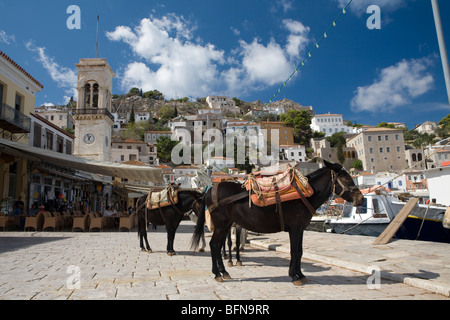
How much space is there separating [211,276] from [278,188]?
1794mm

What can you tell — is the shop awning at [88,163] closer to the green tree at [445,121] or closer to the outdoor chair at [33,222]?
the outdoor chair at [33,222]

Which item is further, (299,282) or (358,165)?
(358,165)

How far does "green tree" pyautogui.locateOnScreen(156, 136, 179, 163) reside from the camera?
85438mm

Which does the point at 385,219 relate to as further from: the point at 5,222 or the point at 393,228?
the point at 5,222

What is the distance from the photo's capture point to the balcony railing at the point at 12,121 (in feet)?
53.3

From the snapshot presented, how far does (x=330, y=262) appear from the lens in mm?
6340

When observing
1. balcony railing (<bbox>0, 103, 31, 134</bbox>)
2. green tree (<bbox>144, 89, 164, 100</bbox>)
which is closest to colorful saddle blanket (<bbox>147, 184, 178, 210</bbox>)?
balcony railing (<bbox>0, 103, 31, 134</bbox>)

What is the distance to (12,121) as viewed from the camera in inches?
650

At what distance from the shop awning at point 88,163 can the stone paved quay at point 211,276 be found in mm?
7234

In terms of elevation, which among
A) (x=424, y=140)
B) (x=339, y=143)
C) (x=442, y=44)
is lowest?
(x=442, y=44)

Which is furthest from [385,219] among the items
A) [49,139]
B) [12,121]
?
[49,139]

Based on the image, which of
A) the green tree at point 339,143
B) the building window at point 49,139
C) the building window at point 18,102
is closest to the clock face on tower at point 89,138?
the building window at point 49,139

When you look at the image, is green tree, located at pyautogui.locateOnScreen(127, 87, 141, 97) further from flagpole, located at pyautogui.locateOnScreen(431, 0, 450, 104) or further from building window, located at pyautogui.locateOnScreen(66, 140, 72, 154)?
flagpole, located at pyautogui.locateOnScreen(431, 0, 450, 104)

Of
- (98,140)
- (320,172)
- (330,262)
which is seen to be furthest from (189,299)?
(98,140)
